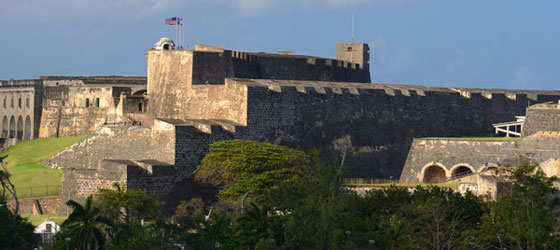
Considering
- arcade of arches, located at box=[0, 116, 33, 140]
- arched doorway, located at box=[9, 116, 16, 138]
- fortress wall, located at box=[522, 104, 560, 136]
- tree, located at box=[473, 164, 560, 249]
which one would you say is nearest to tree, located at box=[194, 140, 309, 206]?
fortress wall, located at box=[522, 104, 560, 136]

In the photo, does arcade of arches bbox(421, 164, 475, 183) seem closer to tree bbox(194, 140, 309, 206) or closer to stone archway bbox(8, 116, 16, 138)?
tree bbox(194, 140, 309, 206)

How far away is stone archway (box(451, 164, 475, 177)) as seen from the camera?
173 feet

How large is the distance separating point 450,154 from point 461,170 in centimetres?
78

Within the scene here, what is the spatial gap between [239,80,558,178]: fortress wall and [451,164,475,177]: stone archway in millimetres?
4066

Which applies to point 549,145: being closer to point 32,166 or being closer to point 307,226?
point 307,226

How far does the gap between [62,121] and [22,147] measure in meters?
4.49

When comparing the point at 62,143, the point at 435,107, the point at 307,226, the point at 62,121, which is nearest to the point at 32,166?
the point at 62,143

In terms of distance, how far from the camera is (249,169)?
4906cm

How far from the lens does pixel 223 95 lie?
5278 centimetres

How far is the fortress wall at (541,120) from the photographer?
53094 mm

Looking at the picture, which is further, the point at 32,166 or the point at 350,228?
the point at 32,166

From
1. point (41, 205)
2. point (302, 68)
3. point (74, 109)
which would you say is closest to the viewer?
point (41, 205)

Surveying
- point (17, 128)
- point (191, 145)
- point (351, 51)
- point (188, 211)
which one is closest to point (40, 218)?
point (188, 211)

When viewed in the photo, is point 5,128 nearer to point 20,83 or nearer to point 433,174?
point 20,83
